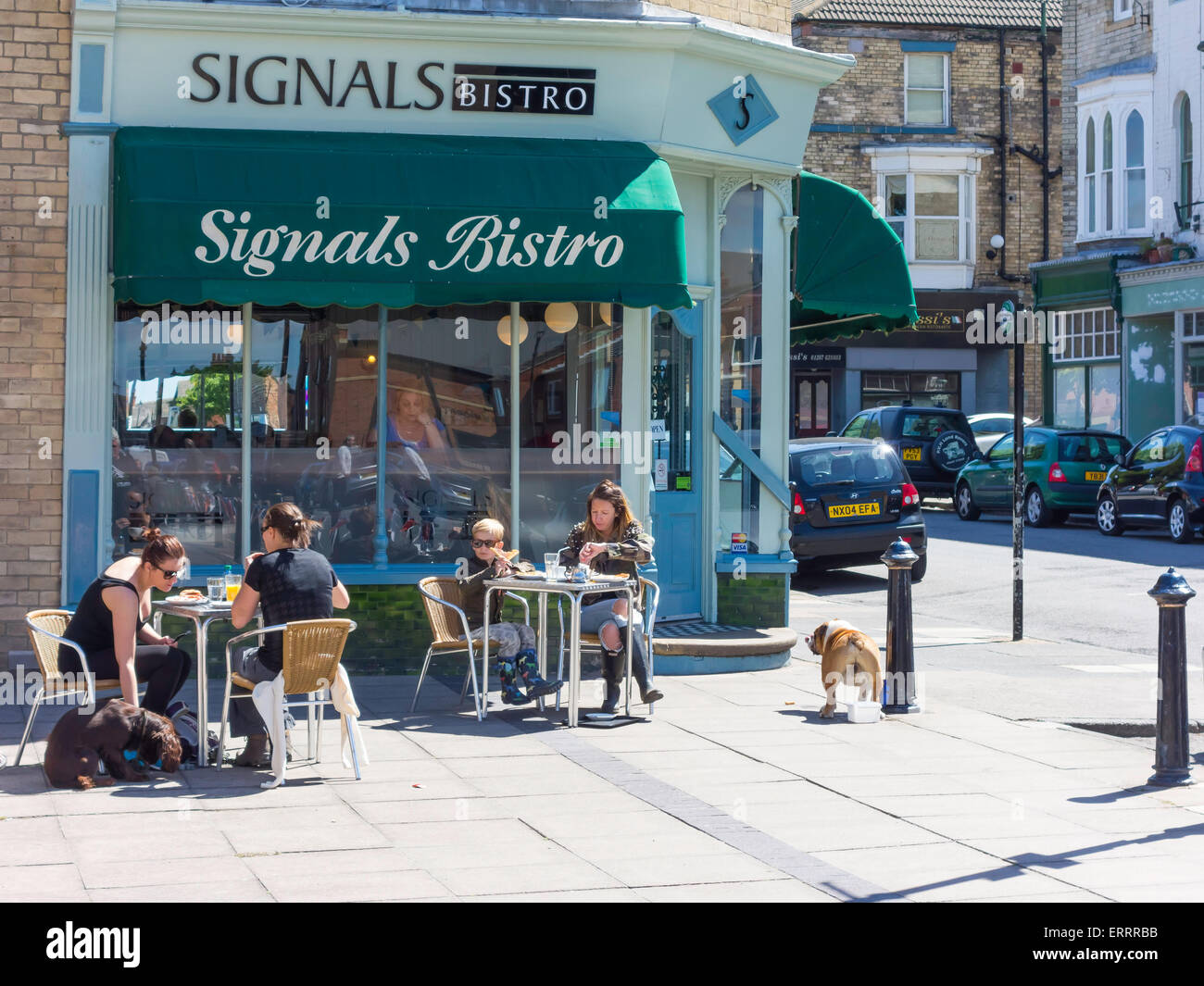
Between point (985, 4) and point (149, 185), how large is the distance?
3436 cm

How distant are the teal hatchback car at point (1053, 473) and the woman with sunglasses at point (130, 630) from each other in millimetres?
17359

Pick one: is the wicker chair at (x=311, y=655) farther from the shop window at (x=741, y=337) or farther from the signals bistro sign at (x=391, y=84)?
the shop window at (x=741, y=337)

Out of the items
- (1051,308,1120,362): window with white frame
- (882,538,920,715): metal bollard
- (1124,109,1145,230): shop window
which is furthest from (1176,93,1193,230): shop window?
(882,538,920,715): metal bollard

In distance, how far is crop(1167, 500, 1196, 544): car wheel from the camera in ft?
68.1

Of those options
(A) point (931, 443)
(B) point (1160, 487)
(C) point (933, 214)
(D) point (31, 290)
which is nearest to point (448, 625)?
(D) point (31, 290)

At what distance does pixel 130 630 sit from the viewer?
788 centimetres

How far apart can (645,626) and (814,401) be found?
101 feet

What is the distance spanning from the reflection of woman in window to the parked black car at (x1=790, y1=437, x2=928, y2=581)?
632cm

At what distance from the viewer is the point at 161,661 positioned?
8.30 meters

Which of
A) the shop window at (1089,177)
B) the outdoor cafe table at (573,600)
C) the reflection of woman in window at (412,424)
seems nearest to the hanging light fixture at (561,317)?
the reflection of woman in window at (412,424)

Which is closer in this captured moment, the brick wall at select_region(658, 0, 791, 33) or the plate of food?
the plate of food

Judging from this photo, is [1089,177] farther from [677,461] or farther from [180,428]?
[180,428]

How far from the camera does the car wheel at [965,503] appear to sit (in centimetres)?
2559

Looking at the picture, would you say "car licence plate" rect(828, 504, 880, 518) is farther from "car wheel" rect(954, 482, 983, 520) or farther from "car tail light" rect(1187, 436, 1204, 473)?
"car wheel" rect(954, 482, 983, 520)
